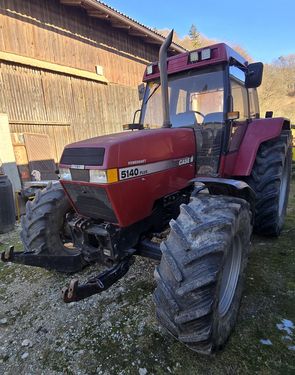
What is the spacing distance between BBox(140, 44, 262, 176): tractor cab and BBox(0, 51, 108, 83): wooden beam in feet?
14.4

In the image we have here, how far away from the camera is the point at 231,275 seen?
2.25 meters

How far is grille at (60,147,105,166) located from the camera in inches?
81.5

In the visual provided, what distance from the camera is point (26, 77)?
6.57 meters

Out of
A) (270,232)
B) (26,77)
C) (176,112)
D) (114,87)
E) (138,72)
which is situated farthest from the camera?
(138,72)

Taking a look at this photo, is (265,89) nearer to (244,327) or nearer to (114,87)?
(114,87)

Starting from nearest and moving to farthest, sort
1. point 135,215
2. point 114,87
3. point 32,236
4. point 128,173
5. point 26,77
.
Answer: point 128,173
point 135,215
point 32,236
point 26,77
point 114,87

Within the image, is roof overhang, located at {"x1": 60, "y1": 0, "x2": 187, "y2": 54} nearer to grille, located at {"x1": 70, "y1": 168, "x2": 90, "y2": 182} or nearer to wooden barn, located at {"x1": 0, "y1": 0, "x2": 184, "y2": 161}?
wooden barn, located at {"x1": 0, "y1": 0, "x2": 184, "y2": 161}

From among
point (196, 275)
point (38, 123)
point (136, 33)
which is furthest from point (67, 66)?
point (196, 275)

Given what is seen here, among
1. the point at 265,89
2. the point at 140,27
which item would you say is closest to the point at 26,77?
the point at 140,27

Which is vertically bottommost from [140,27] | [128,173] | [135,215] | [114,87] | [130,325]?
[130,325]

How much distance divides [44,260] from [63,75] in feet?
20.1

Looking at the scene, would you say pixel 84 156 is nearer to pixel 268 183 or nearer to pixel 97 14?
pixel 268 183

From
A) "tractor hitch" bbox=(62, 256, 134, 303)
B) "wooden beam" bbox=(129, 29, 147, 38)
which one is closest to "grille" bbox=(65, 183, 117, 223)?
"tractor hitch" bbox=(62, 256, 134, 303)

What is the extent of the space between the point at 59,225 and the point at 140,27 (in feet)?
26.8
